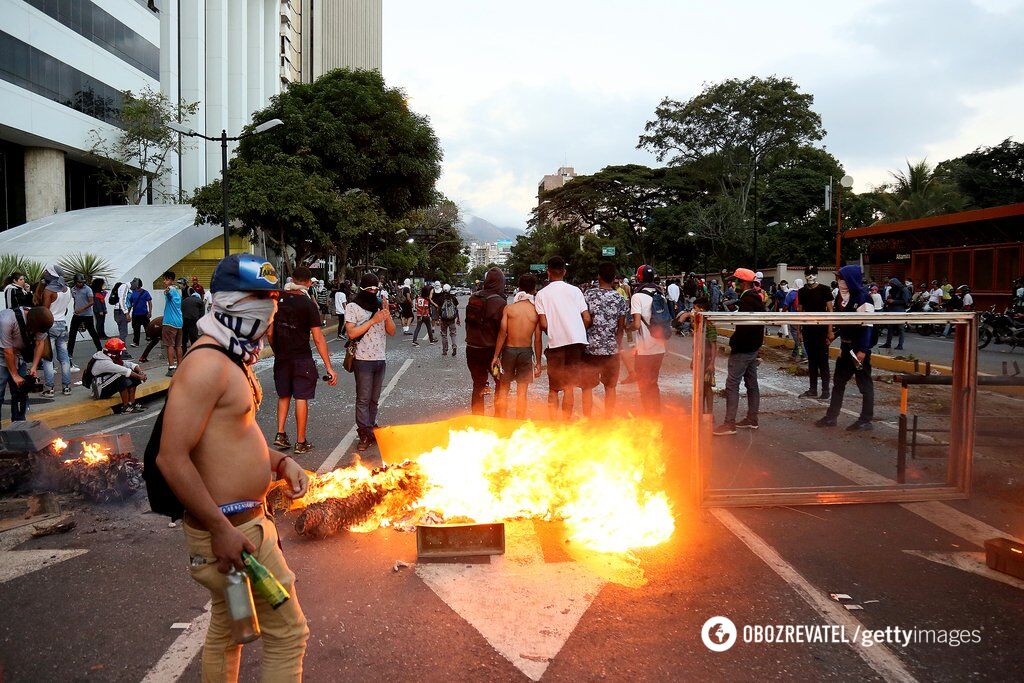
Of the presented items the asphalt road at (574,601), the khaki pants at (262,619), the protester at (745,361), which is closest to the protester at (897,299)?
the protester at (745,361)

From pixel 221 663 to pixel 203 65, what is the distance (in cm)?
5491

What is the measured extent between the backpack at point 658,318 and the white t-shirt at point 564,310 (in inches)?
33.9

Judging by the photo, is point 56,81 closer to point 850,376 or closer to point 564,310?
point 564,310

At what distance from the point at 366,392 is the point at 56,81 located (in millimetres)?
33500

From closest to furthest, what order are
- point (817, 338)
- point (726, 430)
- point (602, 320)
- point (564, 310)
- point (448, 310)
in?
point (564, 310)
point (602, 320)
point (726, 430)
point (817, 338)
point (448, 310)

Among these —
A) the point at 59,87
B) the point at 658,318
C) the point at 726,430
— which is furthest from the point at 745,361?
the point at 59,87

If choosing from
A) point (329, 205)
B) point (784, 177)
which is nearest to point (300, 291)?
point (329, 205)

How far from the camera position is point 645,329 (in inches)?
319

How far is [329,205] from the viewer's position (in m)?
28.7

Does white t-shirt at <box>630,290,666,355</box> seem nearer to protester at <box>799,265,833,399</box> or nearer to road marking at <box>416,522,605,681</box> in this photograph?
protester at <box>799,265,833,399</box>

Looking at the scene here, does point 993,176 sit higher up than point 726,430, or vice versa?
point 993,176

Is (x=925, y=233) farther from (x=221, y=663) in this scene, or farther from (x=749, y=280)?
(x=221, y=663)

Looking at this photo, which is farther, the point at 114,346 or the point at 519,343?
the point at 114,346

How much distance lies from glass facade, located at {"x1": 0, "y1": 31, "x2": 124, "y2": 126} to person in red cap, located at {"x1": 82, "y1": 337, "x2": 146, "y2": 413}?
25.6m
